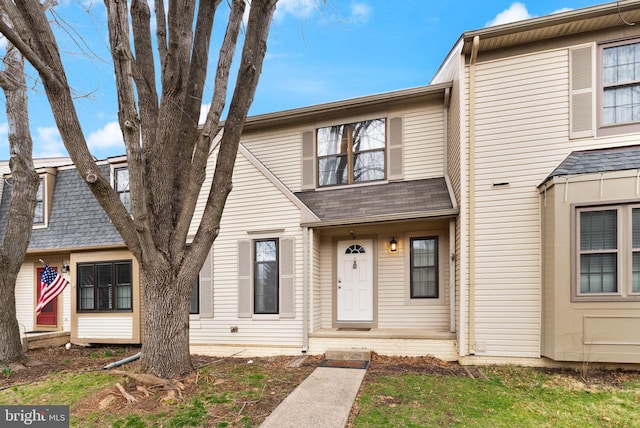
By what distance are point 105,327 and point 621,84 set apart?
12.2 metres

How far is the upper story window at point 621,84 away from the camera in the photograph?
532 cm

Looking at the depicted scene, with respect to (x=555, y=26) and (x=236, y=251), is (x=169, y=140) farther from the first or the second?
(x=555, y=26)

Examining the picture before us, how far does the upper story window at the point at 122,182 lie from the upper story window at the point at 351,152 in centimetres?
566

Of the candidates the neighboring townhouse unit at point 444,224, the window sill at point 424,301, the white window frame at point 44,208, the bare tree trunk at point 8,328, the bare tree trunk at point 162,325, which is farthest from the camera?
the white window frame at point 44,208

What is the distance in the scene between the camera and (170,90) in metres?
4.73

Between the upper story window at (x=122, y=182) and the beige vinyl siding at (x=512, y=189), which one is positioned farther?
the upper story window at (x=122, y=182)

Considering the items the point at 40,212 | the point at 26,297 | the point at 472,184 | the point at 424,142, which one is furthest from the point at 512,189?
the point at 26,297

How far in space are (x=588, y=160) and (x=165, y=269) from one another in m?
6.85

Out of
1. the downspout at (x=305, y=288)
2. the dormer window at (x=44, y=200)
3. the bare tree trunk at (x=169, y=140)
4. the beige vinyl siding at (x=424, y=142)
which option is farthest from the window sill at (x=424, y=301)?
the dormer window at (x=44, y=200)

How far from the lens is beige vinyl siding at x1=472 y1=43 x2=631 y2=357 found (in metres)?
5.50

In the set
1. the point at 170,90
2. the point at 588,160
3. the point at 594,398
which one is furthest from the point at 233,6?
the point at 594,398

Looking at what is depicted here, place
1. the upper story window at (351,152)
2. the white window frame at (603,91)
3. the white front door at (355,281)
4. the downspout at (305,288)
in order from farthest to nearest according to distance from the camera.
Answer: the upper story window at (351,152) → the white front door at (355,281) → the downspout at (305,288) → the white window frame at (603,91)

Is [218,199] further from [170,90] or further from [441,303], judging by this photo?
[441,303]
